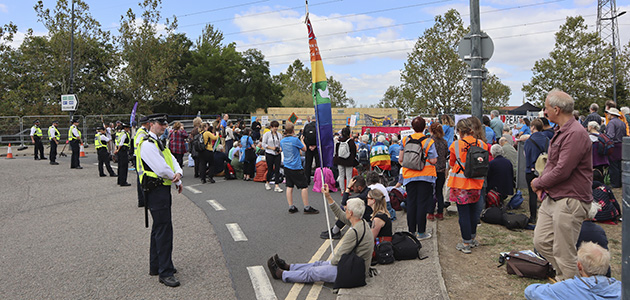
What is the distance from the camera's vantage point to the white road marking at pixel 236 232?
6.97 meters

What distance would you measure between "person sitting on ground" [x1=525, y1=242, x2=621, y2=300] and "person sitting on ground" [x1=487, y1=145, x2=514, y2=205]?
17.3 feet

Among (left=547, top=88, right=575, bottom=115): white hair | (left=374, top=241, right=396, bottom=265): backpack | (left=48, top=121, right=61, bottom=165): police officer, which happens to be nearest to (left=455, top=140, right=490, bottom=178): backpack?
(left=374, top=241, right=396, bottom=265): backpack

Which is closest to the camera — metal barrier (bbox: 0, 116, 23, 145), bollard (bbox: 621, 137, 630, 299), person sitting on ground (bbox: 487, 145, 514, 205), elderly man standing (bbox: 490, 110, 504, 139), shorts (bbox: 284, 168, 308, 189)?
bollard (bbox: 621, 137, 630, 299)

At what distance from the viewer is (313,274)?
5.14 metres

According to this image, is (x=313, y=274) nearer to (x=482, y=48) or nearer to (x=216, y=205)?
(x=216, y=205)

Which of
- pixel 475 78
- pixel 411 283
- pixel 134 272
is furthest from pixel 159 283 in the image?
pixel 475 78

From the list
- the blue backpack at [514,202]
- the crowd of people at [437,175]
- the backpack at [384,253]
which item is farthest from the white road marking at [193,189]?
the blue backpack at [514,202]

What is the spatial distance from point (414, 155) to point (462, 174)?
2.55 ft

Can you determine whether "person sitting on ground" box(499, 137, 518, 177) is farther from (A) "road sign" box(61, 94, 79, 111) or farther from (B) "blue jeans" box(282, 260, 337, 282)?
(A) "road sign" box(61, 94, 79, 111)

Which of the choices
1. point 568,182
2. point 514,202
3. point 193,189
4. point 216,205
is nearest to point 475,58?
point 514,202

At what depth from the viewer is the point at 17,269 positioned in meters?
5.61

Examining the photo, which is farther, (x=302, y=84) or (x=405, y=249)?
(x=302, y=84)

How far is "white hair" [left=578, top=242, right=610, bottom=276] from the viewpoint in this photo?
3297 millimetres

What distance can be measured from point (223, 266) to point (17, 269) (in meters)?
2.63
